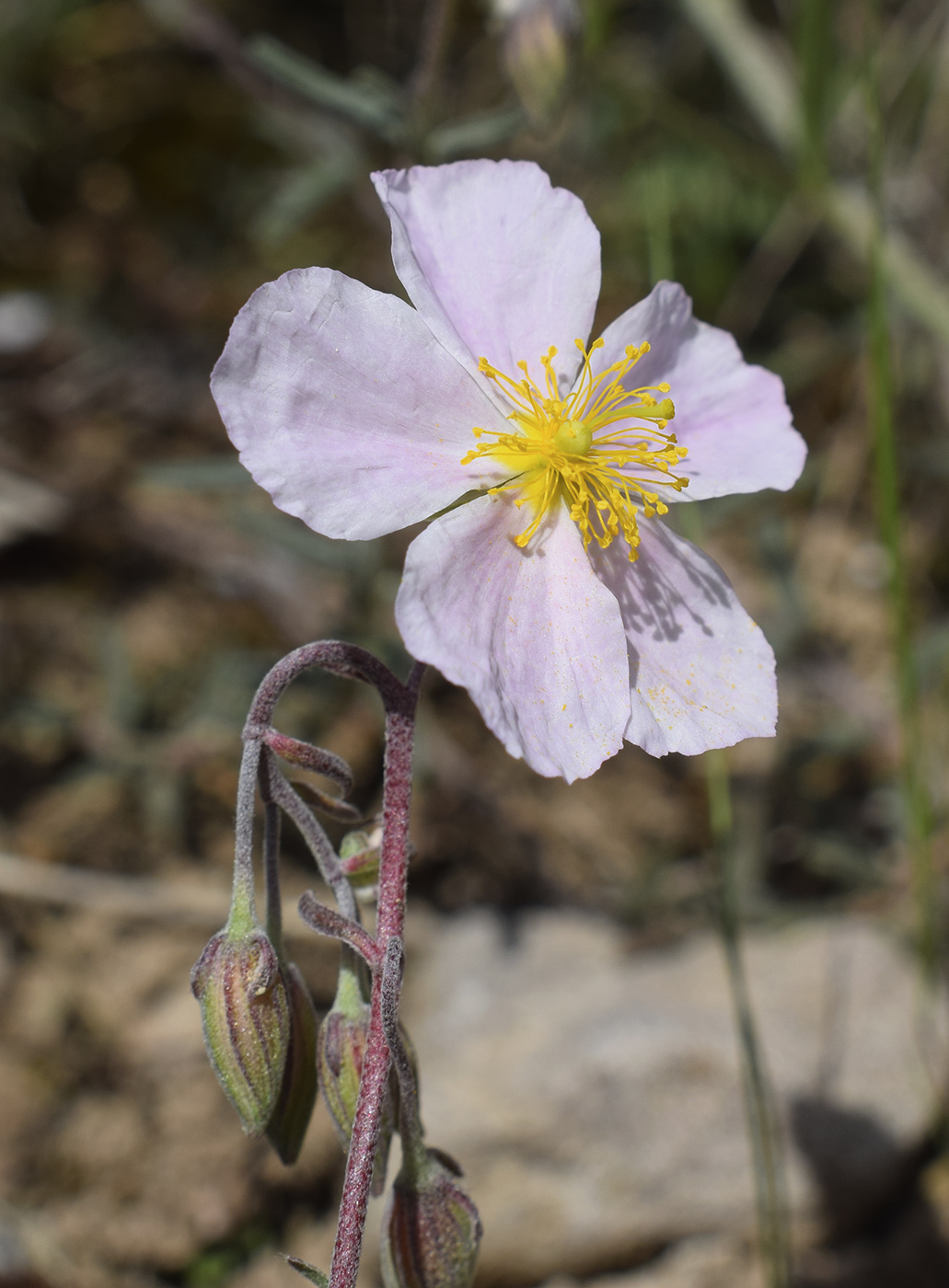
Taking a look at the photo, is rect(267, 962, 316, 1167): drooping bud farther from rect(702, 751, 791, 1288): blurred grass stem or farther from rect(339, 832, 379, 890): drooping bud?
rect(702, 751, 791, 1288): blurred grass stem

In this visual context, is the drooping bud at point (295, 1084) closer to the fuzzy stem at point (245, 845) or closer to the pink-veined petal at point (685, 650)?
the fuzzy stem at point (245, 845)

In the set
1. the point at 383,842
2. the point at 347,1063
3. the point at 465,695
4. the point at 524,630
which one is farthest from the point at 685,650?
the point at 465,695

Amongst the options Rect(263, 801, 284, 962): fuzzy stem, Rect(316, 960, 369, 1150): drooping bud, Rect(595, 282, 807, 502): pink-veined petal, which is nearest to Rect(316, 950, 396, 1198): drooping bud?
Rect(316, 960, 369, 1150): drooping bud

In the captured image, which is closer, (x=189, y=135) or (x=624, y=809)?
(x=624, y=809)

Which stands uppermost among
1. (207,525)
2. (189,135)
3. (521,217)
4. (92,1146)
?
(189,135)

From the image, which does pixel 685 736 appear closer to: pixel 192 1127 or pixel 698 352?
pixel 698 352

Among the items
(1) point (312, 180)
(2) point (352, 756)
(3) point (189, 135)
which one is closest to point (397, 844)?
(2) point (352, 756)
